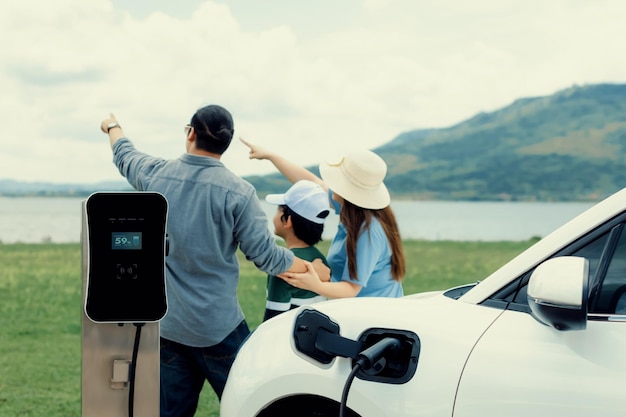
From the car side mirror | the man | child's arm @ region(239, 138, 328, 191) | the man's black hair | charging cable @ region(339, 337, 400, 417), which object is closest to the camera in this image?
the car side mirror

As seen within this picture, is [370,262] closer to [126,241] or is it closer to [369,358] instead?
[126,241]

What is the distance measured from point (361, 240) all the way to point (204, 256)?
2.41ft

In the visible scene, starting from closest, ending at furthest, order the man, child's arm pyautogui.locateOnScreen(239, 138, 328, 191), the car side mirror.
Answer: the car side mirror < the man < child's arm pyautogui.locateOnScreen(239, 138, 328, 191)

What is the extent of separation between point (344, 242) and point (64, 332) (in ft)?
26.2

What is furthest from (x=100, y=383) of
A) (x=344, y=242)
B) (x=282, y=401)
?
(x=344, y=242)

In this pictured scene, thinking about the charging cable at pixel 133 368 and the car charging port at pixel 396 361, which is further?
the charging cable at pixel 133 368

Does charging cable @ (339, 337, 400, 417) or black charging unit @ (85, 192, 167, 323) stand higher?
black charging unit @ (85, 192, 167, 323)

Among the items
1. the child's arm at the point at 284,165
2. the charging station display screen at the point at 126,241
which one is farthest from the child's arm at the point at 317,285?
the charging station display screen at the point at 126,241

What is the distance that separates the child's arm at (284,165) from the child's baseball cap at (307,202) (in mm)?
467

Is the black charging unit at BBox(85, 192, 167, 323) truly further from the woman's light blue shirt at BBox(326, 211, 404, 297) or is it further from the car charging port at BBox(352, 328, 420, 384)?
the woman's light blue shirt at BBox(326, 211, 404, 297)

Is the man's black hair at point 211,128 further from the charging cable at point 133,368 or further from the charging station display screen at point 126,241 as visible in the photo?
the charging cable at point 133,368

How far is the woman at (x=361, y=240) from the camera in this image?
439 centimetres

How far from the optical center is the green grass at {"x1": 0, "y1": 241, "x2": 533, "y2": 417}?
7695 millimetres

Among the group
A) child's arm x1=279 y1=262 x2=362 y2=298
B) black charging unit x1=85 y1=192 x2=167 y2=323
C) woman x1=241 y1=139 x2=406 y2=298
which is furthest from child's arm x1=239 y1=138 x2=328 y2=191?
Result: black charging unit x1=85 y1=192 x2=167 y2=323
